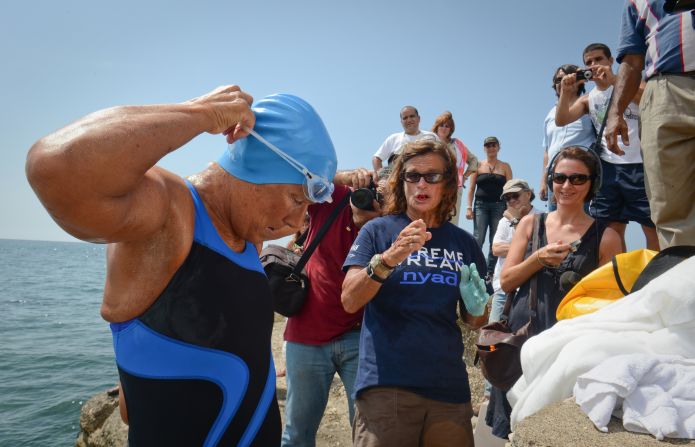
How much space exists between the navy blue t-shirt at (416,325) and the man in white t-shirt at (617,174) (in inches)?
81.0

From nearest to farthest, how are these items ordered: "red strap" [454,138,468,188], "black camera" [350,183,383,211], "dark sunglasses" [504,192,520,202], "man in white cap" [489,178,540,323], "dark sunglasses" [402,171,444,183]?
"dark sunglasses" [402,171,444,183]
"black camera" [350,183,383,211]
"man in white cap" [489,178,540,323]
"dark sunglasses" [504,192,520,202]
"red strap" [454,138,468,188]

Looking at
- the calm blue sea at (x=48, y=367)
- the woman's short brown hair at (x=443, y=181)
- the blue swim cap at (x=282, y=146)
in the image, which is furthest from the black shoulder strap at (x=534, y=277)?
the calm blue sea at (x=48, y=367)

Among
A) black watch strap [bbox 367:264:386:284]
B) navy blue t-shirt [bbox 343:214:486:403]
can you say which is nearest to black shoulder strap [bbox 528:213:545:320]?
navy blue t-shirt [bbox 343:214:486:403]

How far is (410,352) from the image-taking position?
8.61 feet

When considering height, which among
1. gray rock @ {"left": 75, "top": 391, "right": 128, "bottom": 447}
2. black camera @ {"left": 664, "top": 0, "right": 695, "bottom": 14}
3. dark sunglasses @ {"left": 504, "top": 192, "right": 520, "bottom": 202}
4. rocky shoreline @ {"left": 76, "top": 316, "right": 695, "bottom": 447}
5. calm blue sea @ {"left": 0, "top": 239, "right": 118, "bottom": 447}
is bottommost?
calm blue sea @ {"left": 0, "top": 239, "right": 118, "bottom": 447}

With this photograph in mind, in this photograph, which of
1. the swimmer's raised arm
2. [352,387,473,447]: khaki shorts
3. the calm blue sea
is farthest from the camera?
the calm blue sea

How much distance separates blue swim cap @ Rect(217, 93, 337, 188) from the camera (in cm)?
187

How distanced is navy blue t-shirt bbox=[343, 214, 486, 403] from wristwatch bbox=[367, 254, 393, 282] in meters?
0.21

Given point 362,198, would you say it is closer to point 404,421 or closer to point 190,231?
point 404,421

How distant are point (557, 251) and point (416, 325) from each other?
3.39ft

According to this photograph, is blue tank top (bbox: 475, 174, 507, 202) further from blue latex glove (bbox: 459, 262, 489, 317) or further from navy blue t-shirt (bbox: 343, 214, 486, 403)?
blue latex glove (bbox: 459, 262, 489, 317)

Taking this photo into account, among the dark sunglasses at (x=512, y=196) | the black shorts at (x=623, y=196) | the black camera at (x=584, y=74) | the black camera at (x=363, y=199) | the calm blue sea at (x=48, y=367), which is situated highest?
the black camera at (x=584, y=74)

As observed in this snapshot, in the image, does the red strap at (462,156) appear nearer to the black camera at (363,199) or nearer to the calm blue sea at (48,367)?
the black camera at (363,199)

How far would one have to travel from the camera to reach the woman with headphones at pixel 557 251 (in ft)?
9.46
